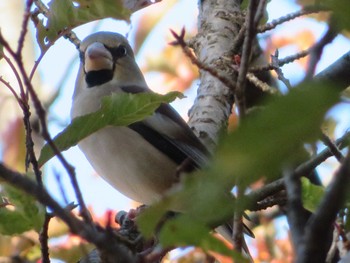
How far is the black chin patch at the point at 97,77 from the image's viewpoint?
4.31 m

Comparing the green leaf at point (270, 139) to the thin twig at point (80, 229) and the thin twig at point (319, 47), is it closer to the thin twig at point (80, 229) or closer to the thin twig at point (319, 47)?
the thin twig at point (319, 47)

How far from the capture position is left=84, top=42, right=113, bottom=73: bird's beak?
425 cm

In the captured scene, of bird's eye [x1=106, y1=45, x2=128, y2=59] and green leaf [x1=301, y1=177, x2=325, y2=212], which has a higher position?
bird's eye [x1=106, y1=45, x2=128, y2=59]

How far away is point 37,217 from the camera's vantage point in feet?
7.02

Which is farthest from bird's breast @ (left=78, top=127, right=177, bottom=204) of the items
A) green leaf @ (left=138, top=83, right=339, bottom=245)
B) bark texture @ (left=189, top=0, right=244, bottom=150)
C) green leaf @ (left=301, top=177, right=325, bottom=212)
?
green leaf @ (left=138, top=83, right=339, bottom=245)

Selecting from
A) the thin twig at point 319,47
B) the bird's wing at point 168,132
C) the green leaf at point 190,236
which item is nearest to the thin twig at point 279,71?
the bird's wing at point 168,132

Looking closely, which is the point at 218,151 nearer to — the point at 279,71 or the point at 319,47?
the point at 319,47

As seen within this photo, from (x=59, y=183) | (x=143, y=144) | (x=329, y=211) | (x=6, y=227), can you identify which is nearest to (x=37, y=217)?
(x=6, y=227)

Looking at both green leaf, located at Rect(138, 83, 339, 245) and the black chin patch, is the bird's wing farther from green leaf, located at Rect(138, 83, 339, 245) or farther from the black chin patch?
green leaf, located at Rect(138, 83, 339, 245)

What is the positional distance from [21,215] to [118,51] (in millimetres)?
2534

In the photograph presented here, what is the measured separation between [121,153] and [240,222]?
80.7 inches

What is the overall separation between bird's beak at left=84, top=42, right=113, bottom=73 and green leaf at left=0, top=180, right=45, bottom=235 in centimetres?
214

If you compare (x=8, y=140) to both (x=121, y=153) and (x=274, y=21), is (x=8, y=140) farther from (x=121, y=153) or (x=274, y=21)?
(x=274, y=21)

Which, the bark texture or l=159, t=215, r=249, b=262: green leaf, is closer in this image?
l=159, t=215, r=249, b=262: green leaf
